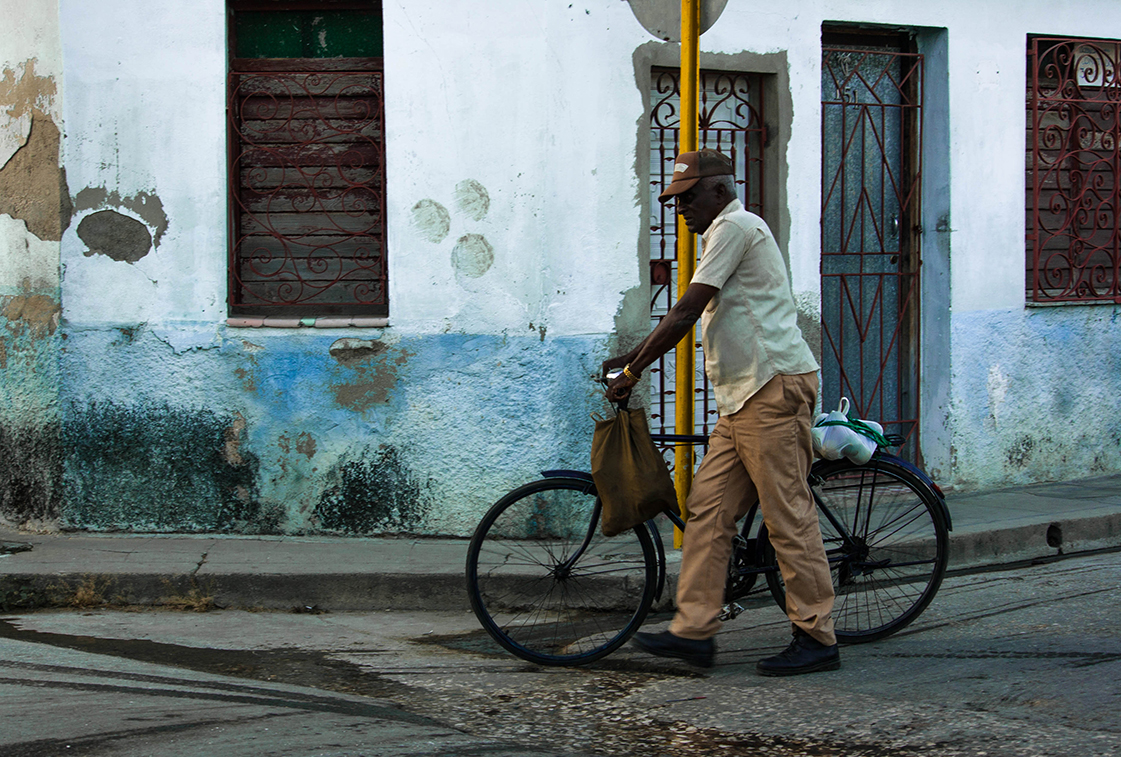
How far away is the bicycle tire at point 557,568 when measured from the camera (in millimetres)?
4270

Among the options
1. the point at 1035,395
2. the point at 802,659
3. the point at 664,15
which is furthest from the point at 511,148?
the point at 1035,395

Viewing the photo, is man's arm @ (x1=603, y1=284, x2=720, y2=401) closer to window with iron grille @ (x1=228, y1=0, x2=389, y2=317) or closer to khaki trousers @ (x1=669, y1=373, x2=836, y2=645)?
khaki trousers @ (x1=669, y1=373, x2=836, y2=645)

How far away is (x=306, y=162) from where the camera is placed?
255 inches

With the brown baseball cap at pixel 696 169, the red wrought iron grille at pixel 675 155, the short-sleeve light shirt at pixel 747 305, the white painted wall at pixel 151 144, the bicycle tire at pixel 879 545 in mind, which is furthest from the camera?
the red wrought iron grille at pixel 675 155

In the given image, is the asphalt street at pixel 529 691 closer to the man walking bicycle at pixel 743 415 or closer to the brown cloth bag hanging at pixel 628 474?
the man walking bicycle at pixel 743 415

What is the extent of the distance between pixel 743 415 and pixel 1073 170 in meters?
4.81

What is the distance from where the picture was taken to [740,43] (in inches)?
260

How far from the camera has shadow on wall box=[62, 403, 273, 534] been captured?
6281 millimetres

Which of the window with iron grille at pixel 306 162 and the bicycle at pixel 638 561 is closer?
the bicycle at pixel 638 561

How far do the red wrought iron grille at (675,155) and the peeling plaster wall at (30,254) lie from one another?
10.8 ft

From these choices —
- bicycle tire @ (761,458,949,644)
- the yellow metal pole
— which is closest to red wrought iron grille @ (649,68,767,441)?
the yellow metal pole

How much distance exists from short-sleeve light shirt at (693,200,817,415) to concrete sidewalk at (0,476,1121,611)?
4.91 ft

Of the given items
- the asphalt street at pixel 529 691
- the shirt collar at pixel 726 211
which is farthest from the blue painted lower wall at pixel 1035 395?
the shirt collar at pixel 726 211

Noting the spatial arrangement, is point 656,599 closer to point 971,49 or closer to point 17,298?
point 17,298
